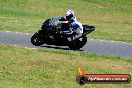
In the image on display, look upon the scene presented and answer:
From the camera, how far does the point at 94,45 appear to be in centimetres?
2259

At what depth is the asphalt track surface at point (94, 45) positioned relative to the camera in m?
20.6

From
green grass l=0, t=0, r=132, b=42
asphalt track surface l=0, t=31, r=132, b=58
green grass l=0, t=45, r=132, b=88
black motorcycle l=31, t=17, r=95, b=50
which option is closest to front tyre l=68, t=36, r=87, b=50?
black motorcycle l=31, t=17, r=95, b=50

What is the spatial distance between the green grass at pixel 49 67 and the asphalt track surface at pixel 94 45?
1856 mm

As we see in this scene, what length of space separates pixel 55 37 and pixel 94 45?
107 inches

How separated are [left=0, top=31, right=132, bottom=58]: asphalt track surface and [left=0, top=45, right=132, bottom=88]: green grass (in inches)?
73.1

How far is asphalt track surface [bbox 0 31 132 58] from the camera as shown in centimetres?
2064

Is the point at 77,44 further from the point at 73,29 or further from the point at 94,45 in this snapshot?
the point at 94,45

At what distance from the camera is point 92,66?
53.2 ft

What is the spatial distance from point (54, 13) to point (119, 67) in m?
31.4

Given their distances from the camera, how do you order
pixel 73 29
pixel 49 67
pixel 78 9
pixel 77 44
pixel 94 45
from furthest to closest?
pixel 78 9, pixel 94 45, pixel 77 44, pixel 73 29, pixel 49 67

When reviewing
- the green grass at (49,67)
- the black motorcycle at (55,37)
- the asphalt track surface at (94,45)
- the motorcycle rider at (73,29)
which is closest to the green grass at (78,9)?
the asphalt track surface at (94,45)

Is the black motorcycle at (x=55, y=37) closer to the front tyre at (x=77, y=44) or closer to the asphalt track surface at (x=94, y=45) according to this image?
the front tyre at (x=77, y=44)

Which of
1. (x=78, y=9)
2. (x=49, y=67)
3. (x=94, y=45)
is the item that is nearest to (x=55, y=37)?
(x=94, y=45)

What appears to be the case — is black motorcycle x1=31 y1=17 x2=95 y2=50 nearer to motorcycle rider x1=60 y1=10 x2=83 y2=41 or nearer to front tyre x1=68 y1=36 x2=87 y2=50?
front tyre x1=68 y1=36 x2=87 y2=50
